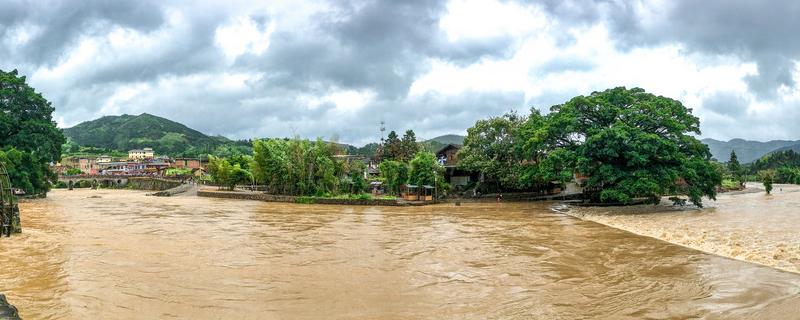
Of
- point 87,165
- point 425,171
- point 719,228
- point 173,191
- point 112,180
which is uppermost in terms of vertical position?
point 87,165

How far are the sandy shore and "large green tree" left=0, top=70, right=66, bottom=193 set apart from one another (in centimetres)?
3772

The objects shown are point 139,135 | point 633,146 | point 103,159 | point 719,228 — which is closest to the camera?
point 719,228

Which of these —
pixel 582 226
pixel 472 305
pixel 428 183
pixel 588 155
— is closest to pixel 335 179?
pixel 428 183

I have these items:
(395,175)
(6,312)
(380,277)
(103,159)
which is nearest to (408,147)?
(395,175)

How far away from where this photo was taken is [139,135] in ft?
534

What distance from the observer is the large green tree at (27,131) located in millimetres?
35781

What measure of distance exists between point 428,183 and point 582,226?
1659 cm

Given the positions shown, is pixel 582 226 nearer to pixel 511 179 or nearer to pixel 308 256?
pixel 308 256

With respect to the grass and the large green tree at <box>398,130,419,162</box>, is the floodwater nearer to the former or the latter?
the grass

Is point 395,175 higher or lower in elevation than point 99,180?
lower

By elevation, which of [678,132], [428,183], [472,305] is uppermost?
[678,132]

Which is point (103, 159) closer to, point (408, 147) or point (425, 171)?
point (408, 147)

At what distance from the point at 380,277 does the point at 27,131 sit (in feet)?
127

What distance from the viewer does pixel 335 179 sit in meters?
37.5
